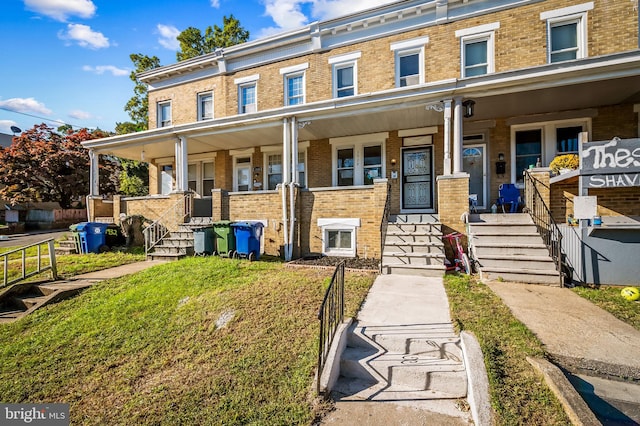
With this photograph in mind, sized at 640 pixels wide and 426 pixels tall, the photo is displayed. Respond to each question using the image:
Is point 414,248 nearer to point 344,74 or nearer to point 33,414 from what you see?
point 33,414

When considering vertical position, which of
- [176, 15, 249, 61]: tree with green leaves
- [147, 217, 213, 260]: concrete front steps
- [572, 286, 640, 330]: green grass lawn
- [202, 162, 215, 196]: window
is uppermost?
[176, 15, 249, 61]: tree with green leaves

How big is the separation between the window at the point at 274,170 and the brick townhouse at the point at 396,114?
62 millimetres

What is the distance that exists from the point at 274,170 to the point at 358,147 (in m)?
3.78

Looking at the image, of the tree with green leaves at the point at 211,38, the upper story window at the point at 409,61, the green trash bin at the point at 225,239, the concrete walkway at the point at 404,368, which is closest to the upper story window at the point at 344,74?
the upper story window at the point at 409,61

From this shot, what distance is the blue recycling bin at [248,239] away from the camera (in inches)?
342

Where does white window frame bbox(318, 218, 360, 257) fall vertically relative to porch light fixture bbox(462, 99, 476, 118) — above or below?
below

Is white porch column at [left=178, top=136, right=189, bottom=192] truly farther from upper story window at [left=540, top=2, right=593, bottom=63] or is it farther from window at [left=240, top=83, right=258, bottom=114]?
upper story window at [left=540, top=2, right=593, bottom=63]

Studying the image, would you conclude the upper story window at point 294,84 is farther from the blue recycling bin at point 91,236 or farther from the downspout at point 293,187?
the blue recycling bin at point 91,236

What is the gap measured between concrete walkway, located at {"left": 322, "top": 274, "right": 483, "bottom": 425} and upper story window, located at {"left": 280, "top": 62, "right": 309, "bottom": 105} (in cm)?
944

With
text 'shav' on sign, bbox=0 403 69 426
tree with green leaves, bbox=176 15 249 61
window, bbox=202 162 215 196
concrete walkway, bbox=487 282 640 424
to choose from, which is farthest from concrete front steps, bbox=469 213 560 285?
tree with green leaves, bbox=176 15 249 61

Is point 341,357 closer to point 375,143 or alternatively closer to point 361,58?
point 375,143

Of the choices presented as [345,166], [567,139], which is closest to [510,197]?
[567,139]

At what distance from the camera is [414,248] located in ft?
23.9

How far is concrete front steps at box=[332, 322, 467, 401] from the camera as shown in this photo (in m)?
3.06
